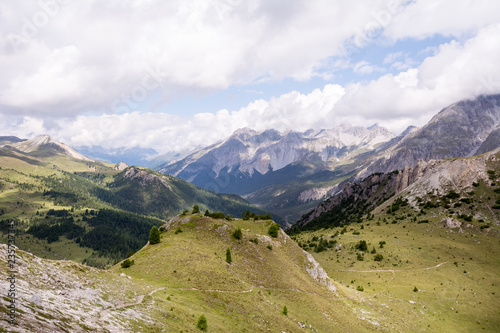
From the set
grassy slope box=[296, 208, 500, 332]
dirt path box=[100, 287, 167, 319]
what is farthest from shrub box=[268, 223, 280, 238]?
dirt path box=[100, 287, 167, 319]

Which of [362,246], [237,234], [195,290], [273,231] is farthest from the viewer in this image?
[362,246]

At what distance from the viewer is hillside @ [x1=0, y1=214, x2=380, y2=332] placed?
1001 inches

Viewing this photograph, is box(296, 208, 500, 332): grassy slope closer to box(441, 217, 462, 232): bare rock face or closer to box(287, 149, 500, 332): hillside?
box(287, 149, 500, 332): hillside

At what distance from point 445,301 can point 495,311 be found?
9960mm

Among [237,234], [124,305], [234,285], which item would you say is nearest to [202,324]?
[124,305]

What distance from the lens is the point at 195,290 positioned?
1673 inches

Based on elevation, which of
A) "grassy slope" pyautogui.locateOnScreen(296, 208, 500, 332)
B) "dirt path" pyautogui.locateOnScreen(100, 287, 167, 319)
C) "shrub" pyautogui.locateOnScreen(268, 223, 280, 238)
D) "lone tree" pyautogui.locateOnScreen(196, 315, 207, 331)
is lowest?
"grassy slope" pyautogui.locateOnScreen(296, 208, 500, 332)

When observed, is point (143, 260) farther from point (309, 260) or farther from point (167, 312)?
point (309, 260)

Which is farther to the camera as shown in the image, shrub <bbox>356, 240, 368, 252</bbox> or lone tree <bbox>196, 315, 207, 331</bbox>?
shrub <bbox>356, 240, 368, 252</bbox>

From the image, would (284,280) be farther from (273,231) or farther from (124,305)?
(124,305)

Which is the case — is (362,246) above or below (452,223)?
below

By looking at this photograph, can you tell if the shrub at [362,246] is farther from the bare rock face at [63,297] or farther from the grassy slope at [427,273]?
the bare rock face at [63,297]

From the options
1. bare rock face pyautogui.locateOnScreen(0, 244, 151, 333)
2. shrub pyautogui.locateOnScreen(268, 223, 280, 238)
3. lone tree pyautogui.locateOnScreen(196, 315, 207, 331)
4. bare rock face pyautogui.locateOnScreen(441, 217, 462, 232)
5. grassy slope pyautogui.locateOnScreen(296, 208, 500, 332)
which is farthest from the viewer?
bare rock face pyautogui.locateOnScreen(441, 217, 462, 232)

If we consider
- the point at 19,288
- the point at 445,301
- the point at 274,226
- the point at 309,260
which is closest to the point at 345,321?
the point at 309,260
